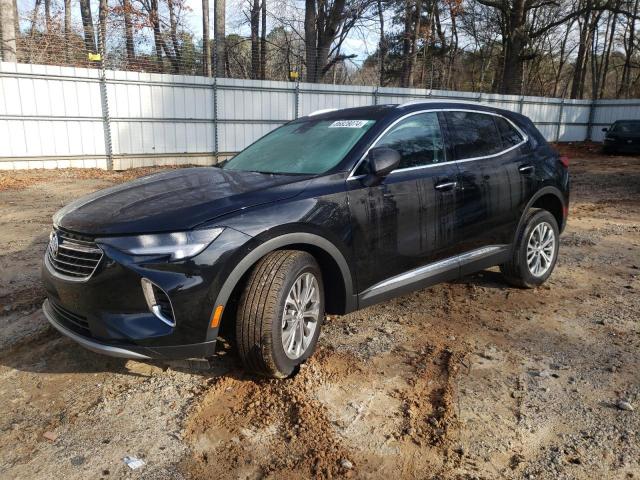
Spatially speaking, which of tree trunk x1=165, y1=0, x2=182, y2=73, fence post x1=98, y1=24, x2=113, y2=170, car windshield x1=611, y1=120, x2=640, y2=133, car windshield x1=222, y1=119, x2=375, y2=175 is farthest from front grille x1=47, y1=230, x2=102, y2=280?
car windshield x1=611, y1=120, x2=640, y2=133

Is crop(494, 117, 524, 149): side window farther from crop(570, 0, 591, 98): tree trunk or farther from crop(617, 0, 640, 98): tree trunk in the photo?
crop(617, 0, 640, 98): tree trunk

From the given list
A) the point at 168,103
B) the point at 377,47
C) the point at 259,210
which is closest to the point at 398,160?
the point at 259,210

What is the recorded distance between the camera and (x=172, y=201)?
2898mm

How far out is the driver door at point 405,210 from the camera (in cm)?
Answer: 328

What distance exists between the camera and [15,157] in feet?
39.2

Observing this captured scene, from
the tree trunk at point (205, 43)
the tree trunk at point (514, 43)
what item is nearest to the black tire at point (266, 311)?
the tree trunk at point (205, 43)

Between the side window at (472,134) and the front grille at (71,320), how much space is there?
9.36 feet

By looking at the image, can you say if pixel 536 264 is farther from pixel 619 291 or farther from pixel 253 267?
pixel 253 267

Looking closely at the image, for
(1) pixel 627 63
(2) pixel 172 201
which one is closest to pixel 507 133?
(2) pixel 172 201

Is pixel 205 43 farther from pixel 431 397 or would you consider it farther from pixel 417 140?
pixel 431 397

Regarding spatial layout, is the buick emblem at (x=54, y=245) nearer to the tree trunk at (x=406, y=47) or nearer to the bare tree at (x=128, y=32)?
the bare tree at (x=128, y=32)

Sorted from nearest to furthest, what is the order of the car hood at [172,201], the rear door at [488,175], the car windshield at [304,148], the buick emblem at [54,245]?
the car hood at [172,201] → the buick emblem at [54,245] → the car windshield at [304,148] → the rear door at [488,175]

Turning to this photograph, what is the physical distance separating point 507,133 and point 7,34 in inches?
512

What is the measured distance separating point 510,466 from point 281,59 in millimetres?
23777
